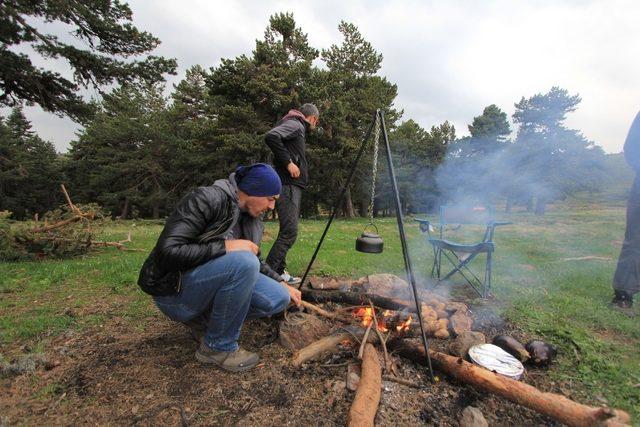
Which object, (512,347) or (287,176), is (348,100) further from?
(512,347)

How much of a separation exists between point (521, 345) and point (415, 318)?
81 centimetres

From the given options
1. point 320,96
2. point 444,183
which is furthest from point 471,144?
point 444,183

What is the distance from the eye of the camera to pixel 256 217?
2686 mm

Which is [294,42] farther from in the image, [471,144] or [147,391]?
[147,391]

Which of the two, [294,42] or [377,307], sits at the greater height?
Result: [294,42]

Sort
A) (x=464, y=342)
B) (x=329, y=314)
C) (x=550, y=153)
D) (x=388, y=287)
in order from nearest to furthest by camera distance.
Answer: (x=464, y=342), (x=329, y=314), (x=388, y=287), (x=550, y=153)

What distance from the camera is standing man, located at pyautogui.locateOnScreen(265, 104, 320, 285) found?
149 inches

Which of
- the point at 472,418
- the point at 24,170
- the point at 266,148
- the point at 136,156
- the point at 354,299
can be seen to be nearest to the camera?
the point at 472,418

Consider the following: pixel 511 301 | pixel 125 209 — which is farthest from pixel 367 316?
pixel 125 209

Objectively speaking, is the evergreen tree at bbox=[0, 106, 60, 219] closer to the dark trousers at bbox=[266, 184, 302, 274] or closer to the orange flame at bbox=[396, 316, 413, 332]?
the dark trousers at bbox=[266, 184, 302, 274]

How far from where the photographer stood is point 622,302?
386 cm


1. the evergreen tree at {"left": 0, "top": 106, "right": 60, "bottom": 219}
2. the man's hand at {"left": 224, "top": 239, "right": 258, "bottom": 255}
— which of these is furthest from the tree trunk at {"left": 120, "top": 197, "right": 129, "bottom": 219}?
the man's hand at {"left": 224, "top": 239, "right": 258, "bottom": 255}

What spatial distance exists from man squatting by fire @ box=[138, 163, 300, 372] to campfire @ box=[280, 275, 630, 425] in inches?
19.5

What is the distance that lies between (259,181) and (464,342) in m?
2.00
